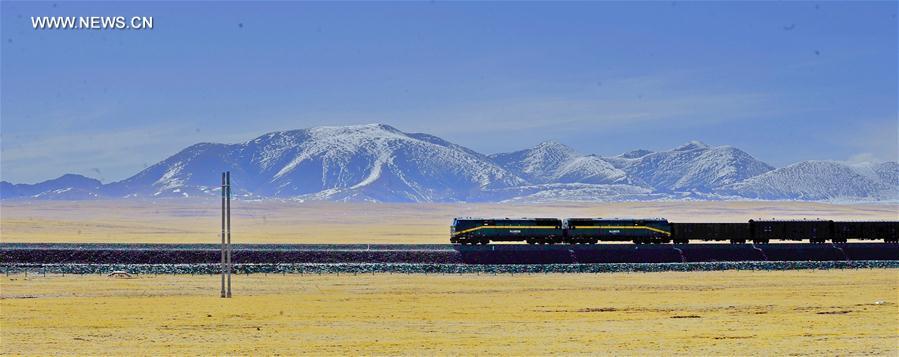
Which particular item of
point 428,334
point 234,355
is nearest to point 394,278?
point 428,334

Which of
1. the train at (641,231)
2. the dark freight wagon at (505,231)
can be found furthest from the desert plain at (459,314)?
the train at (641,231)

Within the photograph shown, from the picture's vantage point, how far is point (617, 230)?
7412 cm

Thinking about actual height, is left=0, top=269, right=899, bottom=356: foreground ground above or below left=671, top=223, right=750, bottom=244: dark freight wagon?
below

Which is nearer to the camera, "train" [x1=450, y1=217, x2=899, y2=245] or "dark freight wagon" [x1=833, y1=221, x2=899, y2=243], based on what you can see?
"train" [x1=450, y1=217, x2=899, y2=245]

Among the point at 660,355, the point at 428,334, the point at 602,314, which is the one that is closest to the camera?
the point at 660,355

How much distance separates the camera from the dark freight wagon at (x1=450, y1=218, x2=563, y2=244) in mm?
72188

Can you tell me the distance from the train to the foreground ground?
1301 cm

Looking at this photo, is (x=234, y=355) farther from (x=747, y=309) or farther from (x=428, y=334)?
(x=747, y=309)

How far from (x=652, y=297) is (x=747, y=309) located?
21.6ft

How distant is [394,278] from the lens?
57344mm

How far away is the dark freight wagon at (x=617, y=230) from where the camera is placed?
240 feet

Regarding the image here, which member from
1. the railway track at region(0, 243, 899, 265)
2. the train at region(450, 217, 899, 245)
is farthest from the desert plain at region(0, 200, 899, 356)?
the train at region(450, 217, 899, 245)

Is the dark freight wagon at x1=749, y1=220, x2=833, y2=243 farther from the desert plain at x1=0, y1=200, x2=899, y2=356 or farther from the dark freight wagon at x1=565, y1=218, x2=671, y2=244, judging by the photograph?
the desert plain at x1=0, y1=200, x2=899, y2=356

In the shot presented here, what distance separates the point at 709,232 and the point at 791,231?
5.13 m
